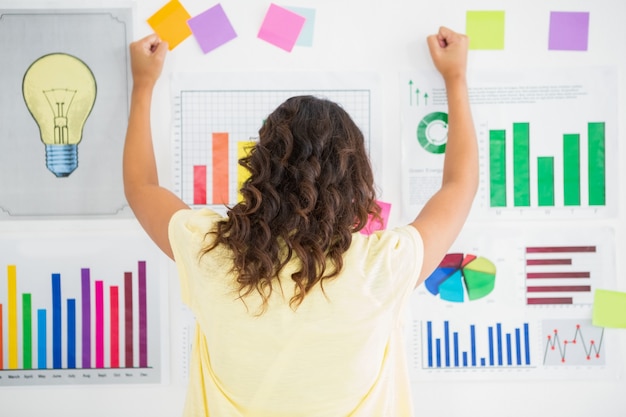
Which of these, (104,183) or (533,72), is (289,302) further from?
(533,72)

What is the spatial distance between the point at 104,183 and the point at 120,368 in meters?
0.42

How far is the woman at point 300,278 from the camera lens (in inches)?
30.8

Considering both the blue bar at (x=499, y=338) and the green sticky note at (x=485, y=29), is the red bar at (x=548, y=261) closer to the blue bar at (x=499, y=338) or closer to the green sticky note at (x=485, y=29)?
the blue bar at (x=499, y=338)

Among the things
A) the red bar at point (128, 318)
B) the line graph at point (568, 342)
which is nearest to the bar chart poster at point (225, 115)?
the red bar at point (128, 318)

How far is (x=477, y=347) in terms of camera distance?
3.99 feet

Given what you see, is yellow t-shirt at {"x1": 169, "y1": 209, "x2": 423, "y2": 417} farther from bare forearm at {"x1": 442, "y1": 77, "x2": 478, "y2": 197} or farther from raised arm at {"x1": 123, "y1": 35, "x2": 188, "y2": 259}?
bare forearm at {"x1": 442, "y1": 77, "x2": 478, "y2": 197}

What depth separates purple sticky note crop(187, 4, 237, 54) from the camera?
→ 47.0 inches

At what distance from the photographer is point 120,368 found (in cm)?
121

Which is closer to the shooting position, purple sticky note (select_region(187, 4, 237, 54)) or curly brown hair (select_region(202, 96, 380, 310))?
curly brown hair (select_region(202, 96, 380, 310))

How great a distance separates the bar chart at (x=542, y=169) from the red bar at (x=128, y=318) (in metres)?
0.85

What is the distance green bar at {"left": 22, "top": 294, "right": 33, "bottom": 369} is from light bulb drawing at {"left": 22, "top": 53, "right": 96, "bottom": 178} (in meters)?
0.31

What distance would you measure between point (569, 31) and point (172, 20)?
90 cm

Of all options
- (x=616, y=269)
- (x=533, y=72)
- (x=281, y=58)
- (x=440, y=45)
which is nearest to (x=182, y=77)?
(x=281, y=58)

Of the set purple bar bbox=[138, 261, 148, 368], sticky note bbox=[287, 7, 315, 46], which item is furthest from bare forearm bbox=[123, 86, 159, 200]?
sticky note bbox=[287, 7, 315, 46]
